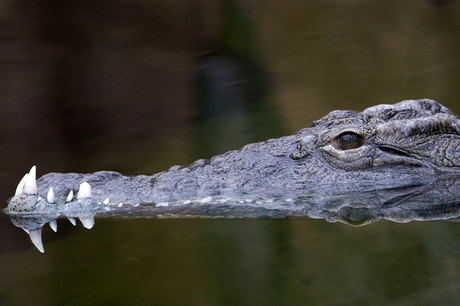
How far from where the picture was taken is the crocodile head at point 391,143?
2.80 metres

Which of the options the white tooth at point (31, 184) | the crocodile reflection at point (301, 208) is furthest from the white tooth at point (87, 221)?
the white tooth at point (31, 184)

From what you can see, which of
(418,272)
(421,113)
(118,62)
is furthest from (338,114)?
(118,62)

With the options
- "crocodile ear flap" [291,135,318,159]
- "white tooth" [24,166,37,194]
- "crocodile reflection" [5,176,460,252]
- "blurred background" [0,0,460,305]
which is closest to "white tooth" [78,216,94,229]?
"crocodile reflection" [5,176,460,252]

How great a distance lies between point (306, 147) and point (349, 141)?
284mm

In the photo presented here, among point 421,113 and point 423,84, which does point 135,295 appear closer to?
point 421,113

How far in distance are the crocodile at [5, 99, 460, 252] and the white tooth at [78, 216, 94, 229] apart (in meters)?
0.09

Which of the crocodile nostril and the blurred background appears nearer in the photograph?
the crocodile nostril

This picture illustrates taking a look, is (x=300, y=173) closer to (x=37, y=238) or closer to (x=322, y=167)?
(x=322, y=167)

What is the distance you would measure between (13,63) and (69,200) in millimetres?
3624

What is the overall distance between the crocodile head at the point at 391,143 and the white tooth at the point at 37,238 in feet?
5.42

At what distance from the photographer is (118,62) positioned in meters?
6.23

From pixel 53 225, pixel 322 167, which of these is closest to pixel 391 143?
pixel 322 167

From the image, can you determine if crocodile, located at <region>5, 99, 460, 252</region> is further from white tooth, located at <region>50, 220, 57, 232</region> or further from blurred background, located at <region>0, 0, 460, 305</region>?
blurred background, located at <region>0, 0, 460, 305</region>

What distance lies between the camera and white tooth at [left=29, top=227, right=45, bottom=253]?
7.02 feet
